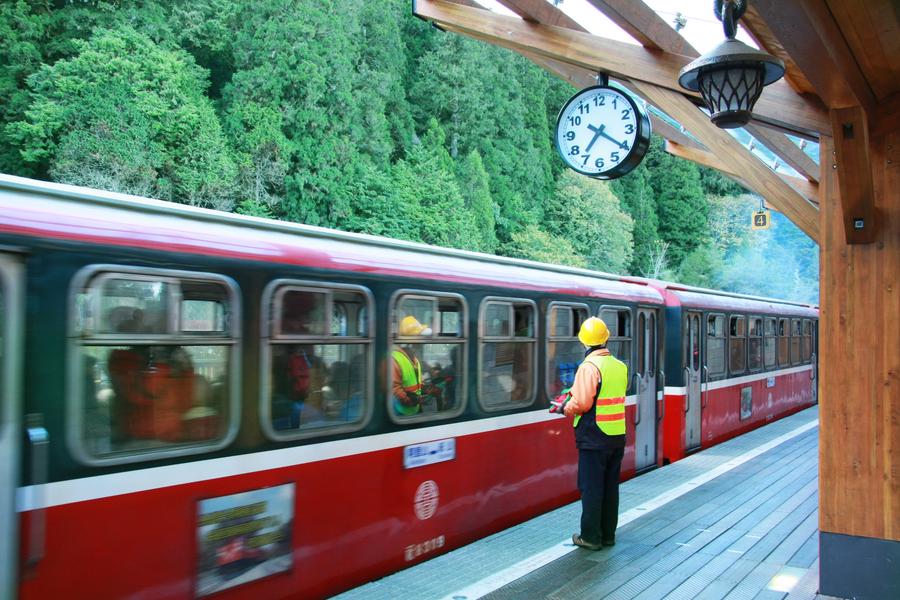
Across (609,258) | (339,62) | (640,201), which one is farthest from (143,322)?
(640,201)

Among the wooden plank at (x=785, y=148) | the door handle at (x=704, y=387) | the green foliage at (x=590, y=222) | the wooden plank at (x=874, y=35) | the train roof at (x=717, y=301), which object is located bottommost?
the door handle at (x=704, y=387)

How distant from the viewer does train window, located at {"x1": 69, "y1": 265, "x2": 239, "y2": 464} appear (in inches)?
139

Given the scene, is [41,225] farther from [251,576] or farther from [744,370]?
[744,370]

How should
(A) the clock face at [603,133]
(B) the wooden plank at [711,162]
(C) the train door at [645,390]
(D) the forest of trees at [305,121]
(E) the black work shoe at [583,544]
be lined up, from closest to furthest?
1. (E) the black work shoe at [583,544]
2. (A) the clock face at [603,133]
3. (C) the train door at [645,390]
4. (B) the wooden plank at [711,162]
5. (D) the forest of trees at [305,121]

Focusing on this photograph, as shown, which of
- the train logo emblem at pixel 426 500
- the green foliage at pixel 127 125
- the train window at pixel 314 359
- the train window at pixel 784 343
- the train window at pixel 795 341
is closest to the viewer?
the train window at pixel 314 359

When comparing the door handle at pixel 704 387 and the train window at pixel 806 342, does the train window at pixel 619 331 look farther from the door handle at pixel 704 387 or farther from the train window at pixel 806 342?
the train window at pixel 806 342

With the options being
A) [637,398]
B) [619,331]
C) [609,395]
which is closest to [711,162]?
[619,331]

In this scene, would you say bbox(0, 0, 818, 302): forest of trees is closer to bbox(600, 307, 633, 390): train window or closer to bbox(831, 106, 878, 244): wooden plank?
bbox(600, 307, 633, 390): train window

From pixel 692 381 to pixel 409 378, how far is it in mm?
6458

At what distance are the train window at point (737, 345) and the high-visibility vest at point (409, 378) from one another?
8050 millimetres

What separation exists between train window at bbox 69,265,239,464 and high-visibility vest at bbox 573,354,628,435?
2.73 meters

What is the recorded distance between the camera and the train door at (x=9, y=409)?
124 inches

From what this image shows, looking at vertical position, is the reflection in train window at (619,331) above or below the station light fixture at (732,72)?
below

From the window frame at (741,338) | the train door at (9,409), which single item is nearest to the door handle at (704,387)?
the window frame at (741,338)
